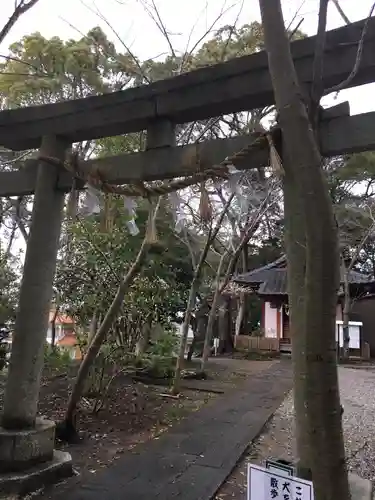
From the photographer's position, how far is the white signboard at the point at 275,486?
1633mm

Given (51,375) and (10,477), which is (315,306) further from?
(51,375)

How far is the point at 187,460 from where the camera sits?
4113 mm

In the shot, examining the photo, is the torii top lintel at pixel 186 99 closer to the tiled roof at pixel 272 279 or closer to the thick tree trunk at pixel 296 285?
the thick tree trunk at pixel 296 285

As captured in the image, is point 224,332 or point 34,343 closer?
point 34,343

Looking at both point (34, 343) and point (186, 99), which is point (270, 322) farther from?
point (186, 99)

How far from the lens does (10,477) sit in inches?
123

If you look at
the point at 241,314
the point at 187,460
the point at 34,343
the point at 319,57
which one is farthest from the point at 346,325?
the point at 319,57

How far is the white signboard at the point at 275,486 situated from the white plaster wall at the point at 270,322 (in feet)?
55.9

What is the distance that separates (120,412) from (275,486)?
454 centimetres

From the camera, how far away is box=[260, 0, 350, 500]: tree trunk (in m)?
1.66

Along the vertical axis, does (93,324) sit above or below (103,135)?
below

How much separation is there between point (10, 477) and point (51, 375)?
5.13m

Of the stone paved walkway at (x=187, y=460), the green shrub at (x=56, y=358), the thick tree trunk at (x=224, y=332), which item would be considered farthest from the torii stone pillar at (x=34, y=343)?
the thick tree trunk at (x=224, y=332)

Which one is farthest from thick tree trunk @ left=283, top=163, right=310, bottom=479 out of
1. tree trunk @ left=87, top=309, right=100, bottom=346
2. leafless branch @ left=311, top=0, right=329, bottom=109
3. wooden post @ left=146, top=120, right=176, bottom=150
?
tree trunk @ left=87, top=309, right=100, bottom=346
